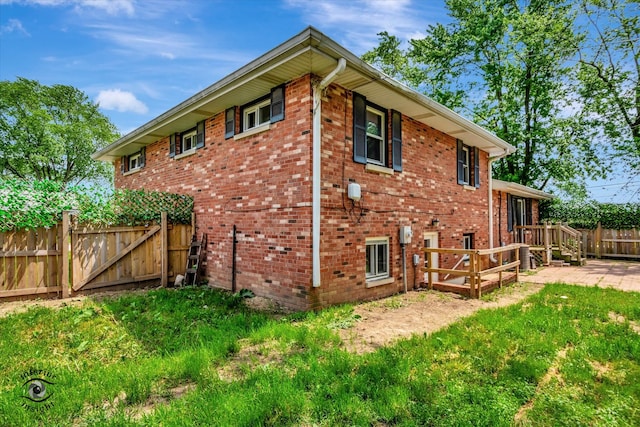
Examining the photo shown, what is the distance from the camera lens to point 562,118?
62.6ft

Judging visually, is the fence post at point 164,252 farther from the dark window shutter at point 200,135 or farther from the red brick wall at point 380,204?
the red brick wall at point 380,204

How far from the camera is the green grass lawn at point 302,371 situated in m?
2.73

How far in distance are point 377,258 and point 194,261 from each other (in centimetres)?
499

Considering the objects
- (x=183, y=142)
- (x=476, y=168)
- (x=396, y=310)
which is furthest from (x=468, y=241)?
(x=183, y=142)

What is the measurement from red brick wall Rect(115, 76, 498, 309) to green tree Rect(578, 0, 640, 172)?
14.2 m

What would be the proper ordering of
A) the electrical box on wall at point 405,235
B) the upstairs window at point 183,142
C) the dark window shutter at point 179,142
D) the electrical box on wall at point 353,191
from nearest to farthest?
1. the electrical box on wall at point 353,191
2. the electrical box on wall at point 405,235
3. the upstairs window at point 183,142
4. the dark window shutter at point 179,142

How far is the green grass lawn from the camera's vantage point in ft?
8.97

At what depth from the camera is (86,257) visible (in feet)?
24.2

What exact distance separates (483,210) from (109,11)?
12.5 meters

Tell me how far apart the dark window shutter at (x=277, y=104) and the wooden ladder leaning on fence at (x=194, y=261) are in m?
4.01

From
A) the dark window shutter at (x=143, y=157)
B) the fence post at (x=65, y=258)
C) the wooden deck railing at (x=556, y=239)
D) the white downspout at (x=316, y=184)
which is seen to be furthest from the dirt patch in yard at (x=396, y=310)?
the wooden deck railing at (x=556, y=239)

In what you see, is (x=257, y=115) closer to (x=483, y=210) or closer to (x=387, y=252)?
(x=387, y=252)

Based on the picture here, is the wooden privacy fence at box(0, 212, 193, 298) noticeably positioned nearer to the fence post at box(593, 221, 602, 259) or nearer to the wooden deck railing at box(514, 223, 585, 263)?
the wooden deck railing at box(514, 223, 585, 263)

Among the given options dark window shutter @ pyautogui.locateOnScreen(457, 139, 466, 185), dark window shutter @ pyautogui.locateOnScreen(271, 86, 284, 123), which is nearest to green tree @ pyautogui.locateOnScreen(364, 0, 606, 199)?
dark window shutter @ pyautogui.locateOnScreen(457, 139, 466, 185)
